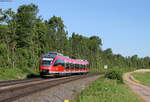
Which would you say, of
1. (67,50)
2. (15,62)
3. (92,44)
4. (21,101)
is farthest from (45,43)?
(92,44)

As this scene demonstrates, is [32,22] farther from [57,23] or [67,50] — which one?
[57,23]

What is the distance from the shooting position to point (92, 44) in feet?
534

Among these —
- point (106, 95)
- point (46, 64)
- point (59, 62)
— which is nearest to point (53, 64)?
point (46, 64)

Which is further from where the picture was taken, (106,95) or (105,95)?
(106,95)

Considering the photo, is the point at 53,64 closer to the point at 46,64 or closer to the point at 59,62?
the point at 46,64

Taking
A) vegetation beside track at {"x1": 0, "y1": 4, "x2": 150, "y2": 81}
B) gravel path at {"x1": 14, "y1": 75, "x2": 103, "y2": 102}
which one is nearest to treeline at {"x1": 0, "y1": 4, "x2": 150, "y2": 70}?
vegetation beside track at {"x1": 0, "y1": 4, "x2": 150, "y2": 81}

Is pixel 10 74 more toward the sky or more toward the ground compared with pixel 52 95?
more toward the sky

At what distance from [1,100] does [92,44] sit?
148159mm

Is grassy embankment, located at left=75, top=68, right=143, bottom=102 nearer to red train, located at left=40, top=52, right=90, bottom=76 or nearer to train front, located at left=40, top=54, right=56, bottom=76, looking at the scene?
train front, located at left=40, top=54, right=56, bottom=76

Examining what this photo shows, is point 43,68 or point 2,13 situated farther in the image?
point 2,13

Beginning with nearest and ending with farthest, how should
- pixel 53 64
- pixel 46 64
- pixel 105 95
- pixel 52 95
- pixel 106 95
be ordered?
pixel 105 95 → pixel 106 95 → pixel 52 95 → pixel 46 64 → pixel 53 64

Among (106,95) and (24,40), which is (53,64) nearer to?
(24,40)

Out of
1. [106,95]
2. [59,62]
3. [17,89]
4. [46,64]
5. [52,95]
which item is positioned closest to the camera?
[106,95]

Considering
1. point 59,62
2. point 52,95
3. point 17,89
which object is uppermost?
point 59,62
